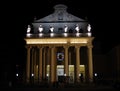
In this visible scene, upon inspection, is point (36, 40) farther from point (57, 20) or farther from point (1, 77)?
point (1, 77)

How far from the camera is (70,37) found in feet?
197

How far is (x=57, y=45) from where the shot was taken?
200ft

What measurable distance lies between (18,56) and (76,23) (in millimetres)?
28578

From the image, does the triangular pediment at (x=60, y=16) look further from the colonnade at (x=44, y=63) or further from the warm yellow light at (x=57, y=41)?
the colonnade at (x=44, y=63)

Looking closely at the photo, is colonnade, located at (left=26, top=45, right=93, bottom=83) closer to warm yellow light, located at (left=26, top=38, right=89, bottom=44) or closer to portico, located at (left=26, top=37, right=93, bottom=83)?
portico, located at (left=26, top=37, right=93, bottom=83)

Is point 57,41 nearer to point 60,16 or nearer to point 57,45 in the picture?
point 57,45

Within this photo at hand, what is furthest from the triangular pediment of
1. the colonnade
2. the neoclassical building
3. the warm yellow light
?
the colonnade

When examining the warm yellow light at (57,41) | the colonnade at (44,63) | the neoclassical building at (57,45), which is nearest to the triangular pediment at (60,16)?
the neoclassical building at (57,45)

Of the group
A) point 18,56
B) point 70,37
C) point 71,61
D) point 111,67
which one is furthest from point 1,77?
point 111,67

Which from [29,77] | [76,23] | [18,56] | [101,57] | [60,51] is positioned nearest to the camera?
[29,77]

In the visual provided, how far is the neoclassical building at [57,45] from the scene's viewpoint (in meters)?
59.9

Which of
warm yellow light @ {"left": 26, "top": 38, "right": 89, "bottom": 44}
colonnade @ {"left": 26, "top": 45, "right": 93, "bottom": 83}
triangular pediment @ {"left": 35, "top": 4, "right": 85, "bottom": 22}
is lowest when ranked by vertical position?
colonnade @ {"left": 26, "top": 45, "right": 93, "bottom": 83}

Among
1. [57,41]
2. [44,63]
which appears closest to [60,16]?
[57,41]

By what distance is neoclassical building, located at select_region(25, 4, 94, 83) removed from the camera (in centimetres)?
5994
